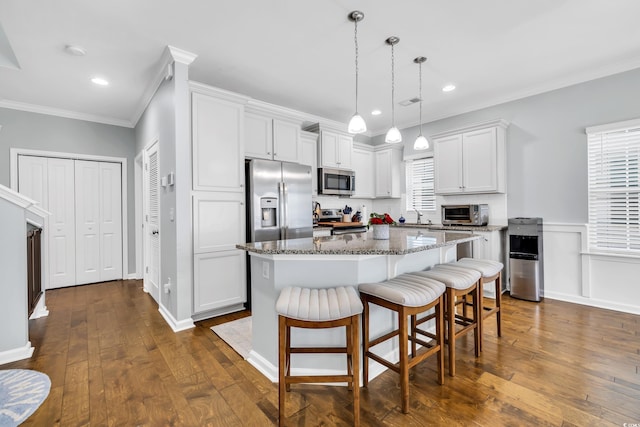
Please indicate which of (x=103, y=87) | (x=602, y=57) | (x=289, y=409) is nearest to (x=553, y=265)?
(x=602, y=57)

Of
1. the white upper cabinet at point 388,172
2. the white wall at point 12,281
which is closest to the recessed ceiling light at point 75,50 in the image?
the white wall at point 12,281

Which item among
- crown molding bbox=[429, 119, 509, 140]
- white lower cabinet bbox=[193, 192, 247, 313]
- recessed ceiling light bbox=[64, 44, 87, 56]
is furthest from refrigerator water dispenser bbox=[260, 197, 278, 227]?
crown molding bbox=[429, 119, 509, 140]

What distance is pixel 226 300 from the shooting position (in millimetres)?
3289

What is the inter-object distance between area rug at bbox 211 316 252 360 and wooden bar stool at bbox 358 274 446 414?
42.5 inches

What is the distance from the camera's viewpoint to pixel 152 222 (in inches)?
152

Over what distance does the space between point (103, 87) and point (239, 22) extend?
2291 mm

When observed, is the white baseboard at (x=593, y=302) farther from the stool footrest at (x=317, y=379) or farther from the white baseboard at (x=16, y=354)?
the white baseboard at (x=16, y=354)

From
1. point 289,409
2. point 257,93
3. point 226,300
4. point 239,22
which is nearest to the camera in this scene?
point 289,409

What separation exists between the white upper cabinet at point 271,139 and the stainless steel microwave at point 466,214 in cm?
238

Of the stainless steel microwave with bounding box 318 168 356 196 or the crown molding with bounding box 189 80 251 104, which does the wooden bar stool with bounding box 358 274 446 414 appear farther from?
the stainless steel microwave with bounding box 318 168 356 196

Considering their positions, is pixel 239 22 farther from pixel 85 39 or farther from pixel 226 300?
pixel 226 300

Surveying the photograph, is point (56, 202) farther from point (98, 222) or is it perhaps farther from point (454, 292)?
point (454, 292)

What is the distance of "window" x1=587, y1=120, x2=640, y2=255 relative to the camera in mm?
3246

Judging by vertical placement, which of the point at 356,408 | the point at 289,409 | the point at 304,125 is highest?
the point at 304,125
